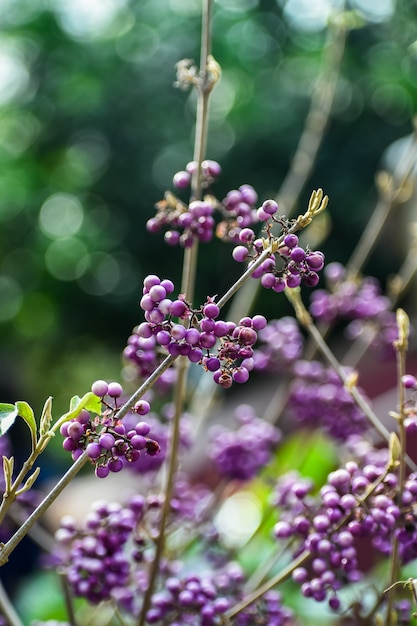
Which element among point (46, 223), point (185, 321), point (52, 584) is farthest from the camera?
point (46, 223)

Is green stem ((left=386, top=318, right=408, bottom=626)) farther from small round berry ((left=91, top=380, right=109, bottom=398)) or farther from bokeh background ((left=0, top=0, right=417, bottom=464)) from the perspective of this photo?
bokeh background ((left=0, top=0, right=417, bottom=464))

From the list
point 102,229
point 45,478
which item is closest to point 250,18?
point 102,229

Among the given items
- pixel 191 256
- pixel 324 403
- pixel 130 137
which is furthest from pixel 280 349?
pixel 130 137

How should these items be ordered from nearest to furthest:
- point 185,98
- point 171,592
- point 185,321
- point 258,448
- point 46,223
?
point 185,321 < point 171,592 < point 258,448 < point 185,98 < point 46,223

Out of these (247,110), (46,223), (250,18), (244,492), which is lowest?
(244,492)

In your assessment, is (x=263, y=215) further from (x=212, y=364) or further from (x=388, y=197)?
(x=388, y=197)

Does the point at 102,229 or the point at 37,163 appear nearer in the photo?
the point at 102,229

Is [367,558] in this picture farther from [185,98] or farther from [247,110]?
[185,98]
